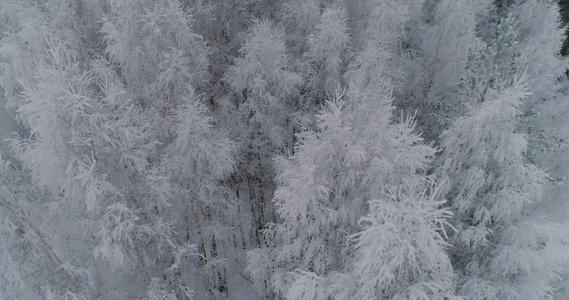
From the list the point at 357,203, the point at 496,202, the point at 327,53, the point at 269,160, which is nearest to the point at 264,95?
the point at 327,53

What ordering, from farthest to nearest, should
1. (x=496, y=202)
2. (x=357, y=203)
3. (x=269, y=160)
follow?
(x=269, y=160)
(x=496, y=202)
(x=357, y=203)

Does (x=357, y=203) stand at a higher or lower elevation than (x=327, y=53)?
lower

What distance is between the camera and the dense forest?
7.00 m

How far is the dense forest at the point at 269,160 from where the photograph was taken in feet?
23.0

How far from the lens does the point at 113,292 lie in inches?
372

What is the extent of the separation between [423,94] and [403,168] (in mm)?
7616

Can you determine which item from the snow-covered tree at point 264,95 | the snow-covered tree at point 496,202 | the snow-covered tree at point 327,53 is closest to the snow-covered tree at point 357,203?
the snow-covered tree at point 496,202

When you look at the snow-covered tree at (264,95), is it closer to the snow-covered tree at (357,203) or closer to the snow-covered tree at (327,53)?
the snow-covered tree at (327,53)

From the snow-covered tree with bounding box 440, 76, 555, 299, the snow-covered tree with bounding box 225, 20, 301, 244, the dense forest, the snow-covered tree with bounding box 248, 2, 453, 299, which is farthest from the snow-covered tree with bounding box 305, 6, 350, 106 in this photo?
the snow-covered tree with bounding box 440, 76, 555, 299

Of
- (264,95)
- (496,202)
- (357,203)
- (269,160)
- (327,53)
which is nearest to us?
(357,203)

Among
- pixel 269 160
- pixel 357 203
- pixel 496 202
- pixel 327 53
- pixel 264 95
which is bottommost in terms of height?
pixel 269 160

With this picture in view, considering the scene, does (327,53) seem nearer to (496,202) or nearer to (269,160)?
(269,160)

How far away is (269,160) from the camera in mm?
12305

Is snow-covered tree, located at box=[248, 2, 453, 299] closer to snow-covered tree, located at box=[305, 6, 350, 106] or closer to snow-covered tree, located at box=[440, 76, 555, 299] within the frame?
snow-covered tree, located at box=[440, 76, 555, 299]
